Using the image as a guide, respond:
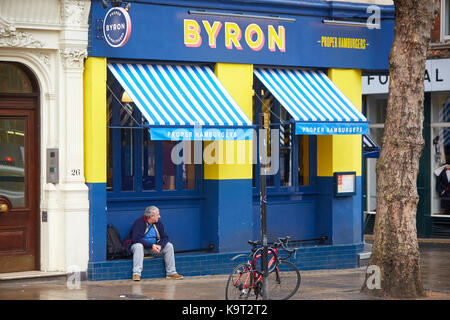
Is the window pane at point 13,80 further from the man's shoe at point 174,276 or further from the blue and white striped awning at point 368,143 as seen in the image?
the blue and white striped awning at point 368,143

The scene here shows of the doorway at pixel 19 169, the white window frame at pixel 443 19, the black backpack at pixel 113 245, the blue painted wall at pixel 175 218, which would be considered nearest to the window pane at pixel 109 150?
the blue painted wall at pixel 175 218

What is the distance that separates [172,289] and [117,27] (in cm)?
415

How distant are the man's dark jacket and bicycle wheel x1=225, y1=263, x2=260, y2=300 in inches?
98.2

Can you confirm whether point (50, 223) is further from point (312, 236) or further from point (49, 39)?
point (312, 236)

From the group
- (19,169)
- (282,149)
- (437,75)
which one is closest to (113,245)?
(19,169)

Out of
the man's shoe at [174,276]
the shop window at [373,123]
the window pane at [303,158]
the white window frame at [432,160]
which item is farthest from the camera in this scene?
the shop window at [373,123]

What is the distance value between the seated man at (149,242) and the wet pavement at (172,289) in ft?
0.86

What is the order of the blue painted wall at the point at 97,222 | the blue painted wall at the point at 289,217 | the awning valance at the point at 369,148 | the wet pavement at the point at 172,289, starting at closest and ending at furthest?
the wet pavement at the point at 172,289 → the blue painted wall at the point at 97,222 → the blue painted wall at the point at 289,217 → the awning valance at the point at 369,148

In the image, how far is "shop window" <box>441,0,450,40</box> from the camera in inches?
829

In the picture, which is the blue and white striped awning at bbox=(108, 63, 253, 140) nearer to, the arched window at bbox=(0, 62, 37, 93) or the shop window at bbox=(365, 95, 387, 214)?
the arched window at bbox=(0, 62, 37, 93)

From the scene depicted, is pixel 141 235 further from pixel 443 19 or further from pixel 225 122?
pixel 443 19

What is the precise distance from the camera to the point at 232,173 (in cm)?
1471

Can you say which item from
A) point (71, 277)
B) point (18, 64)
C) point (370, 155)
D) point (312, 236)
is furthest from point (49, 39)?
point (370, 155)

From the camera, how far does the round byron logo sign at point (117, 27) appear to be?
13.1 m
